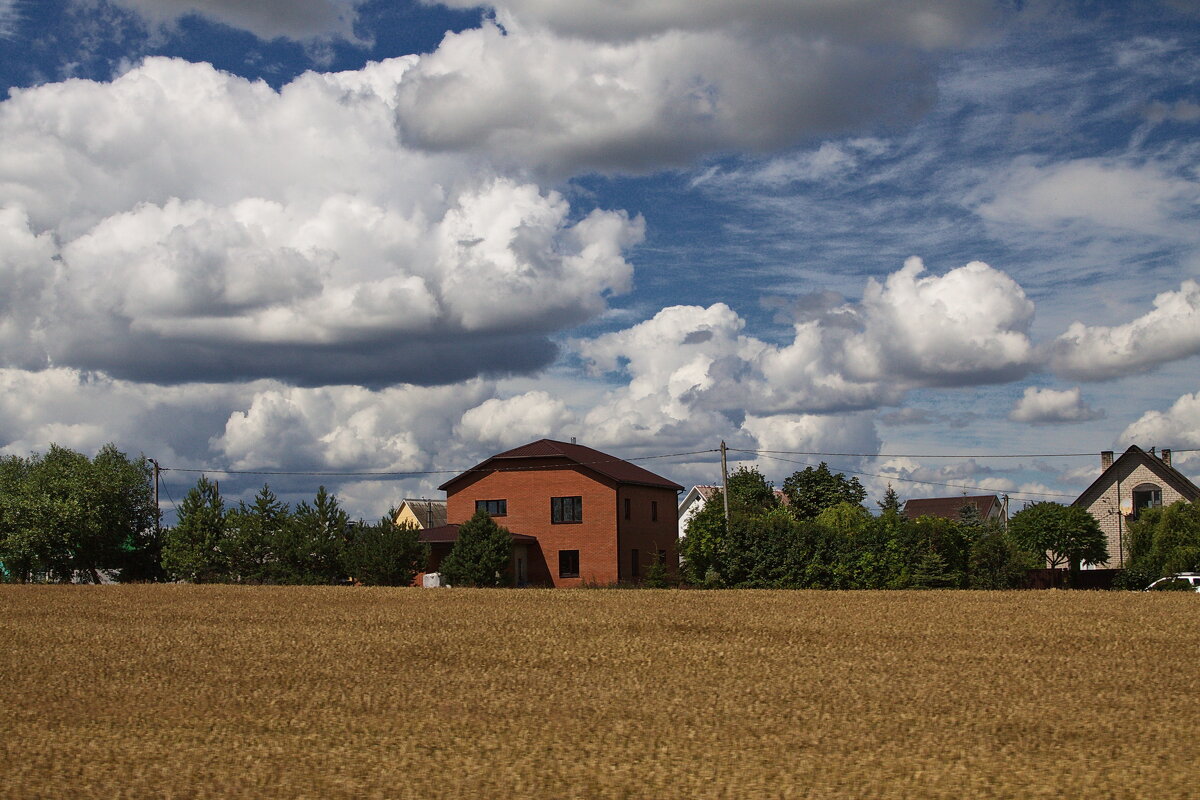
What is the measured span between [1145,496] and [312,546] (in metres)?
58.2

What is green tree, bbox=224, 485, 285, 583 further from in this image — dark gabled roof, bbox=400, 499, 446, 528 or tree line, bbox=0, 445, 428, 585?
dark gabled roof, bbox=400, 499, 446, 528

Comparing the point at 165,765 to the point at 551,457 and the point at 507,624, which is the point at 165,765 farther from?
the point at 551,457

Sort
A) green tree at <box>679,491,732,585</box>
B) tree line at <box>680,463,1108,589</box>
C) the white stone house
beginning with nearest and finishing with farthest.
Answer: tree line at <box>680,463,1108,589</box>, green tree at <box>679,491,732,585</box>, the white stone house

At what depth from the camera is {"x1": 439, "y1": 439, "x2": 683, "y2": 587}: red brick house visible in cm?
6262

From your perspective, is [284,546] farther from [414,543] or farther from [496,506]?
[496,506]

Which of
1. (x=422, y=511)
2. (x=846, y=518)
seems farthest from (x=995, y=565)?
(x=422, y=511)

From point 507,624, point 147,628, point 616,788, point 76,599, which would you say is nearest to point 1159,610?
point 507,624

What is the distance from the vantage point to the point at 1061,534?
68.8 metres

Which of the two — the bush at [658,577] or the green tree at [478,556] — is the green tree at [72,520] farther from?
the bush at [658,577]

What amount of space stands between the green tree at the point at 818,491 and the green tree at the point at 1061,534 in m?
14.2

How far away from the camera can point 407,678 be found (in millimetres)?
18938

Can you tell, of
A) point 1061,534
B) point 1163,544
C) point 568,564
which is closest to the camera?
point 1163,544

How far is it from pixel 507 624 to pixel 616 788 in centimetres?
1520

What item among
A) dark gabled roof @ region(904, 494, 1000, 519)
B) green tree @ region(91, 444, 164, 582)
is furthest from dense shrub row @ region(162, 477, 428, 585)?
dark gabled roof @ region(904, 494, 1000, 519)
